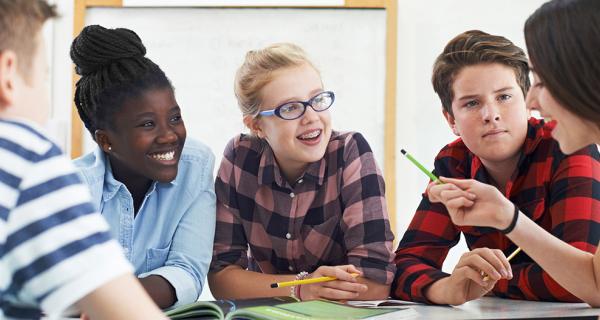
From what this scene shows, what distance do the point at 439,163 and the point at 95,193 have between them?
2.82 feet

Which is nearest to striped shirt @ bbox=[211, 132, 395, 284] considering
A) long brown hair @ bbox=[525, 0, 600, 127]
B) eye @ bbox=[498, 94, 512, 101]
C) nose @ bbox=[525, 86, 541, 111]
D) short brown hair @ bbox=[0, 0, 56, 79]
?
eye @ bbox=[498, 94, 512, 101]

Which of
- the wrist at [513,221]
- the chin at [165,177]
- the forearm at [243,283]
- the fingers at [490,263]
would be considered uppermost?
the chin at [165,177]

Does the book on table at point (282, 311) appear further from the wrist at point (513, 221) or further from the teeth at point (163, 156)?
the teeth at point (163, 156)

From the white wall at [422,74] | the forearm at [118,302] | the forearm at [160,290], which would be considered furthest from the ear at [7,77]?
the white wall at [422,74]

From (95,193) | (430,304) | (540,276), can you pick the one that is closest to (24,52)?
(95,193)

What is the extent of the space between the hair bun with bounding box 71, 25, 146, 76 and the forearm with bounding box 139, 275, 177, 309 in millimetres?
502

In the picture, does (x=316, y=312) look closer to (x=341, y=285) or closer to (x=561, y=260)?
(x=341, y=285)

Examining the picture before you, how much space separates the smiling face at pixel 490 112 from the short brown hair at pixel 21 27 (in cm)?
119

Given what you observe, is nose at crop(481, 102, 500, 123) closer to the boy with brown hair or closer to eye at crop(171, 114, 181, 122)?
the boy with brown hair

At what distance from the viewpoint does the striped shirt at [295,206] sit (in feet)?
5.86

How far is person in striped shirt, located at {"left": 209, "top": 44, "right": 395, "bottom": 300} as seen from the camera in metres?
1.76

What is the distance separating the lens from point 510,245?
68.6 inches

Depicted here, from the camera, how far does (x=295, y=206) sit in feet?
5.95

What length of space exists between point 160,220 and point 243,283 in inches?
9.8
